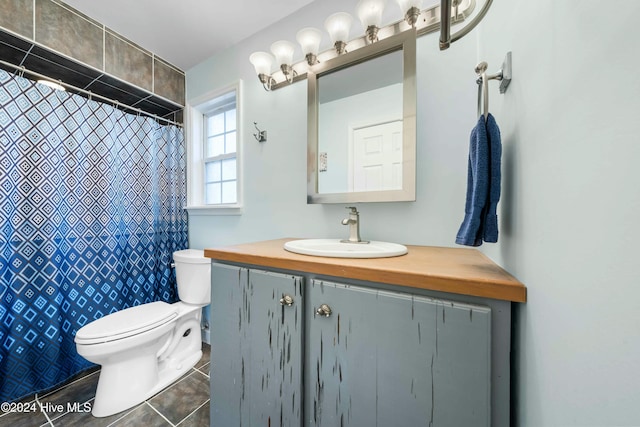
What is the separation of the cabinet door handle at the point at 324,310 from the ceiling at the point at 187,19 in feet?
5.62

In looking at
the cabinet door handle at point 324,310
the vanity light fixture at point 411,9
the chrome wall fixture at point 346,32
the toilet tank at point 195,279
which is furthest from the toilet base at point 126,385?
the vanity light fixture at point 411,9

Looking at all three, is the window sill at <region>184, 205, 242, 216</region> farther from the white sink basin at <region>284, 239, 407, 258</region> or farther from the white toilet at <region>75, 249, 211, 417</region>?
the white sink basin at <region>284, 239, 407, 258</region>

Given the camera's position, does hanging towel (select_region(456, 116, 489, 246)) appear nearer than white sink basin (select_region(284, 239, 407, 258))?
Yes

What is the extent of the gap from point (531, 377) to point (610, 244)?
38cm

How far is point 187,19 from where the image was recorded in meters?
1.54

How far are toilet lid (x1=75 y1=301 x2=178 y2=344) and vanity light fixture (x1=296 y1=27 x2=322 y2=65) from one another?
5.56ft

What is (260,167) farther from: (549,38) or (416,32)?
(549,38)

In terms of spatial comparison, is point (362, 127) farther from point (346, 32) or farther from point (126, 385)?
point (126, 385)

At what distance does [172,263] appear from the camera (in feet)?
6.42

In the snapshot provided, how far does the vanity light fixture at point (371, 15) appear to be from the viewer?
3.58ft

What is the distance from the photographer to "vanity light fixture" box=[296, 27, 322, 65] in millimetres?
1266

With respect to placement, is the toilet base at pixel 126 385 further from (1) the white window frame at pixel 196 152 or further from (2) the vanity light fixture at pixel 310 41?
(2) the vanity light fixture at pixel 310 41

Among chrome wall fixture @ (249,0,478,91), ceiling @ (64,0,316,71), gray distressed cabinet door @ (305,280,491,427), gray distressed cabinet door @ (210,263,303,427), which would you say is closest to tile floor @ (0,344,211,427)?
gray distressed cabinet door @ (210,263,303,427)

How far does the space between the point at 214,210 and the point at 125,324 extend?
0.90m
